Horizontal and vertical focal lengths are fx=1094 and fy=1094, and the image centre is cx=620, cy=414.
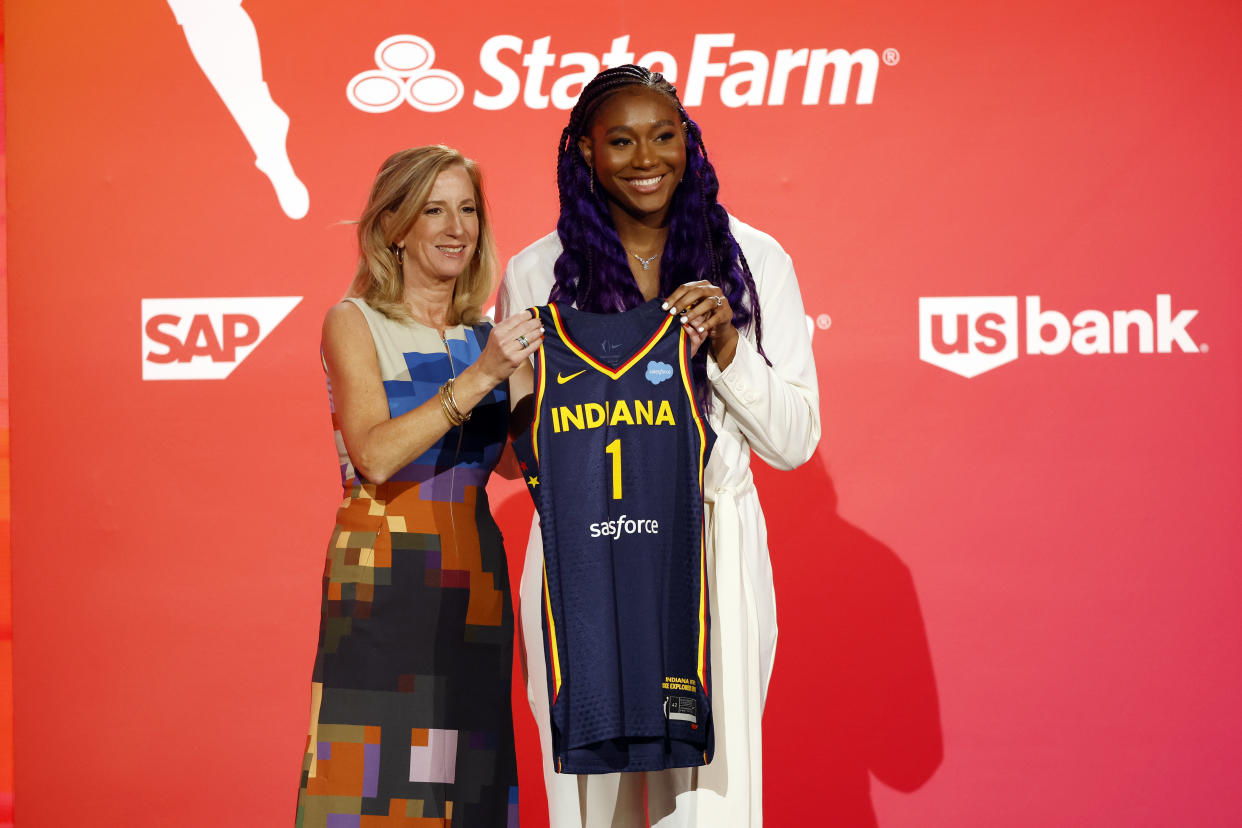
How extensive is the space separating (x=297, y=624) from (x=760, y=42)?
2369 mm

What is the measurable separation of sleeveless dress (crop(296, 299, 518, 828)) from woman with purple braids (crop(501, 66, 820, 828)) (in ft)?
0.56

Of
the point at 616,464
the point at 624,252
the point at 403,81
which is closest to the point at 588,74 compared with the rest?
the point at 403,81

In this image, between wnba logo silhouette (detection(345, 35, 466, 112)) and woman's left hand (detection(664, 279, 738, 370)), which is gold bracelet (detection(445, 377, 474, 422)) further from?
wnba logo silhouette (detection(345, 35, 466, 112))

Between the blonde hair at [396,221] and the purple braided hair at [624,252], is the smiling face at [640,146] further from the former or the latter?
the blonde hair at [396,221]

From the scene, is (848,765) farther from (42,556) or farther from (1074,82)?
(42,556)

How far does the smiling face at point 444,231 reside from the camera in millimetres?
2277

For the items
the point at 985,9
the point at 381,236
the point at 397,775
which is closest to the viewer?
the point at 397,775

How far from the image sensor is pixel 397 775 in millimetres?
2178

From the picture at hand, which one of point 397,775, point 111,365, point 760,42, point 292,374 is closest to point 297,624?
point 292,374

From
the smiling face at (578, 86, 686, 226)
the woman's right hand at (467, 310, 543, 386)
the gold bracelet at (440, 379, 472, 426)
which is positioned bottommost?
the gold bracelet at (440, 379, 472, 426)

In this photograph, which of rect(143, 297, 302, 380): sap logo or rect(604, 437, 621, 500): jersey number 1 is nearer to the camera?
rect(604, 437, 621, 500): jersey number 1

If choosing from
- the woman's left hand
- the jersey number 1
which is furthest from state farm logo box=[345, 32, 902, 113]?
the jersey number 1

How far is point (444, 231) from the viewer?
7.47 ft

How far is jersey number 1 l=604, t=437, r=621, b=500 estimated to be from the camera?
6.38 feet
